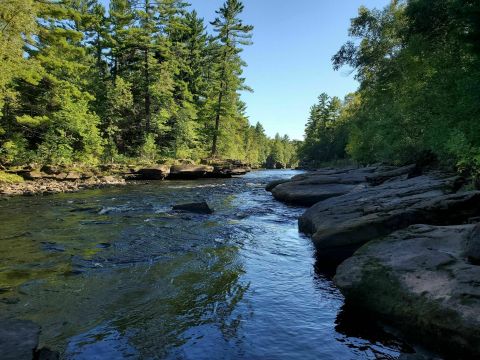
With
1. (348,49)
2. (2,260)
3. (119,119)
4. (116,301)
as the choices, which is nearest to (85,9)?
(119,119)

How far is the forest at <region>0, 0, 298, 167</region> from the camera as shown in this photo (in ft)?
90.2

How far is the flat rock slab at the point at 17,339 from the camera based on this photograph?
13.1ft

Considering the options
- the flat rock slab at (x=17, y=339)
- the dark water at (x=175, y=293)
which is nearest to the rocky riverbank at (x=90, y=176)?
the dark water at (x=175, y=293)

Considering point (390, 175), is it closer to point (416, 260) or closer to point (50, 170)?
point (416, 260)

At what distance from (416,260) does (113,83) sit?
41209 millimetres

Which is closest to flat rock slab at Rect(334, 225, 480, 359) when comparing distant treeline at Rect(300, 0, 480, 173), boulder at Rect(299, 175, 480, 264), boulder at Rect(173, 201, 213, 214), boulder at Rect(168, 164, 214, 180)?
boulder at Rect(299, 175, 480, 264)

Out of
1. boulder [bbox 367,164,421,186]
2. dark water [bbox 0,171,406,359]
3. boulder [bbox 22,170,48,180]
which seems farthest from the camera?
boulder [bbox 22,170,48,180]

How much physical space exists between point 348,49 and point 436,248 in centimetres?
3297

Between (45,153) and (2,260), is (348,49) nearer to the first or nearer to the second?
(45,153)

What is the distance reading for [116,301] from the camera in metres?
6.97

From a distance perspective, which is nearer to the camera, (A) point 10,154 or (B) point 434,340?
(B) point 434,340

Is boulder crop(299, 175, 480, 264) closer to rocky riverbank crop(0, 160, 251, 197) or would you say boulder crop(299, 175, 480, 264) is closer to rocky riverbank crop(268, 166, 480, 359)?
rocky riverbank crop(268, 166, 480, 359)

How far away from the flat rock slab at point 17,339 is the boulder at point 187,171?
1294 inches

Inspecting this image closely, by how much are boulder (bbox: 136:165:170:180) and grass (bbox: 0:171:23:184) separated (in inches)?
448
